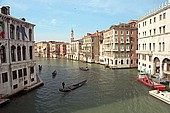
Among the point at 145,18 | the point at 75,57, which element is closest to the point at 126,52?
the point at 145,18

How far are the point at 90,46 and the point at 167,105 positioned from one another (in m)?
49.3

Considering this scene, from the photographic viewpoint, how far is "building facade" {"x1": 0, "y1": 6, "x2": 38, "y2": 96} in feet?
54.6

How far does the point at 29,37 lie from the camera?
2233cm

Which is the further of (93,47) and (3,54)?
(93,47)

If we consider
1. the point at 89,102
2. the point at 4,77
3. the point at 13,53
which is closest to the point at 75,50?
the point at 13,53

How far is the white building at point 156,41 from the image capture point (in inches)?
1016

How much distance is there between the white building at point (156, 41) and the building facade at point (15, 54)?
20.9 metres

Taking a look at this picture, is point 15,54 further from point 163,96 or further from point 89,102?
point 163,96

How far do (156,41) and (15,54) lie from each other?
80.1ft

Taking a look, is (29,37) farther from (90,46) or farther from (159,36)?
(90,46)

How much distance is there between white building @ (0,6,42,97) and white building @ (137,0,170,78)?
20.9m

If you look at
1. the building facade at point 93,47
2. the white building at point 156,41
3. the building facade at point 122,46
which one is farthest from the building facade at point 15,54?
the building facade at point 93,47

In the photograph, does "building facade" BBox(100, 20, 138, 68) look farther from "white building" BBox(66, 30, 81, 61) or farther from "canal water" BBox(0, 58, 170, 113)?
"white building" BBox(66, 30, 81, 61)

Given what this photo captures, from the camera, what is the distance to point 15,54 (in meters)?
18.7
